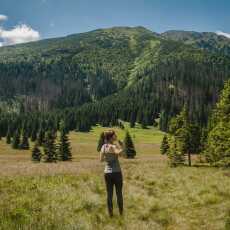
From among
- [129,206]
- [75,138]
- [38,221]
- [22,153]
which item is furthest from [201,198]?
[75,138]

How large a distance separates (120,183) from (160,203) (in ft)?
9.35

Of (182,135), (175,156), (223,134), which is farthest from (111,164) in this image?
(182,135)

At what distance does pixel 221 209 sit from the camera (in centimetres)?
1143

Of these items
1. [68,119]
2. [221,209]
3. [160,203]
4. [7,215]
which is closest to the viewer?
[7,215]

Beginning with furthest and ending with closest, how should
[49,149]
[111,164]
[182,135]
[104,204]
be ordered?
[49,149] → [182,135] → [104,204] → [111,164]

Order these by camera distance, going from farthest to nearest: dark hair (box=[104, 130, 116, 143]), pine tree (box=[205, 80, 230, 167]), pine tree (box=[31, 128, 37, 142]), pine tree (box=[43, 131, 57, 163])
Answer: pine tree (box=[31, 128, 37, 142])
pine tree (box=[43, 131, 57, 163])
pine tree (box=[205, 80, 230, 167])
dark hair (box=[104, 130, 116, 143])

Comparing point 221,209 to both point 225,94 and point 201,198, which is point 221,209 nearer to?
point 201,198

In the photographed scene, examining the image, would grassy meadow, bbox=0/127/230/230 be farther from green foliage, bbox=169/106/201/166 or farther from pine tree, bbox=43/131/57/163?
pine tree, bbox=43/131/57/163

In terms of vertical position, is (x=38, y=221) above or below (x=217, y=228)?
above

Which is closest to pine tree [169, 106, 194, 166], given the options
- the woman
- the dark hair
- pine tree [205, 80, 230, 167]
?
pine tree [205, 80, 230, 167]

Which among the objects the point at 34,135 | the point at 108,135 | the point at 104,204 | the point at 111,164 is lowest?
the point at 34,135

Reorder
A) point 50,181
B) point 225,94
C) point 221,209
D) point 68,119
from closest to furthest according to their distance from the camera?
point 221,209
point 50,181
point 225,94
point 68,119

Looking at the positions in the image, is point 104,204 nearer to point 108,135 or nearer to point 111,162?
point 111,162

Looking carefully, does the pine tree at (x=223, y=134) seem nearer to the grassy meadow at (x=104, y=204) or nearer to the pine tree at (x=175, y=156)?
the pine tree at (x=175, y=156)
